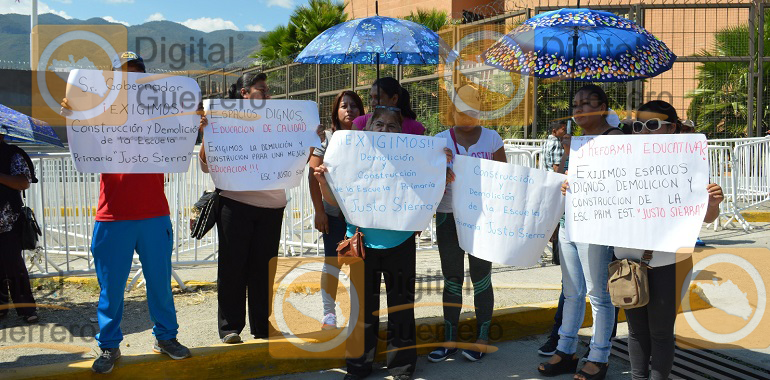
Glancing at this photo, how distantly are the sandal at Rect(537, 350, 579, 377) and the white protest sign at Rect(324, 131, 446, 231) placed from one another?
132 centimetres

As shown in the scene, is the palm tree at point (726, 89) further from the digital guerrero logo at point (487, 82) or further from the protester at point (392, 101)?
the protester at point (392, 101)

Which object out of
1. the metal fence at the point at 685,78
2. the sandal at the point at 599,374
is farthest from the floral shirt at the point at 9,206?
the metal fence at the point at 685,78

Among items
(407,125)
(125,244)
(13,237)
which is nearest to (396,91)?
(407,125)

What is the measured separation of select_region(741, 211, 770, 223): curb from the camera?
1210cm

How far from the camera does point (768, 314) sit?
602 cm

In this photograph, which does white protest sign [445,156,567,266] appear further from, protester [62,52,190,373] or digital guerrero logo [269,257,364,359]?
protester [62,52,190,373]

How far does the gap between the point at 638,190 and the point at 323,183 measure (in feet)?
6.63

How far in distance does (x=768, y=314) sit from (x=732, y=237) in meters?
4.77

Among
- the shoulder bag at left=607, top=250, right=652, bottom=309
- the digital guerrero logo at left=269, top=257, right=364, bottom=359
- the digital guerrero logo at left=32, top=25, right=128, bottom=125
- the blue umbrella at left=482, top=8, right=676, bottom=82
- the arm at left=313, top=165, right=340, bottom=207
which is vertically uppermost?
the digital guerrero logo at left=32, top=25, right=128, bottom=125

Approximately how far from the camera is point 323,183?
4.68 m

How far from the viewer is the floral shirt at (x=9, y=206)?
5.45 metres

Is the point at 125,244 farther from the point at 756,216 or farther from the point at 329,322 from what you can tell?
the point at 756,216

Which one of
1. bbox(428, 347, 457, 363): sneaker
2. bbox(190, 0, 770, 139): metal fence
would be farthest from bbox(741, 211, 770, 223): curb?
bbox(428, 347, 457, 363): sneaker

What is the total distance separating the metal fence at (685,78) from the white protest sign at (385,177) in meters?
8.53
